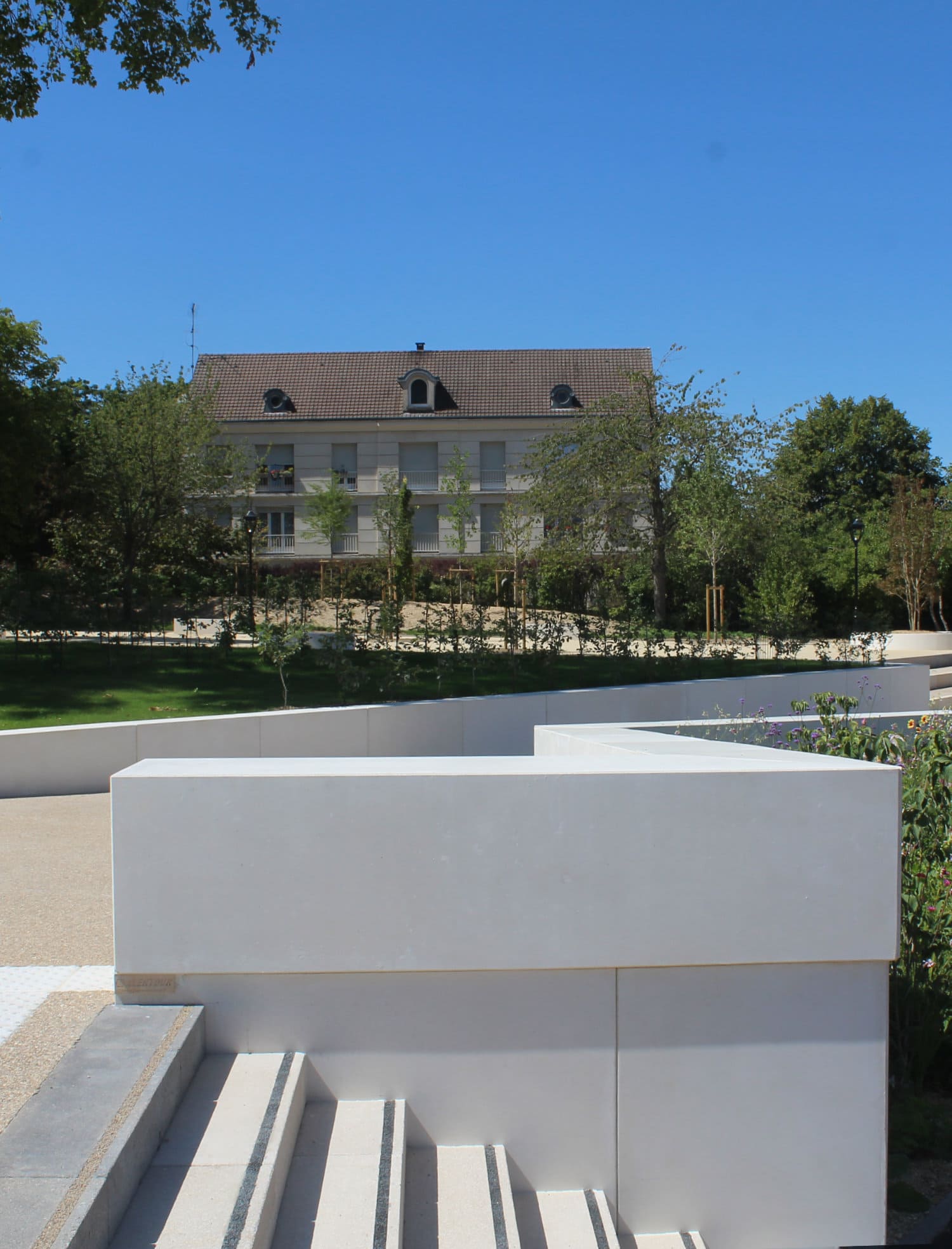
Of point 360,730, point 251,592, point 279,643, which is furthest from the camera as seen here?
point 251,592

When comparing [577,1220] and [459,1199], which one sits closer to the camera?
[459,1199]

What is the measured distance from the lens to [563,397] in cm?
3988

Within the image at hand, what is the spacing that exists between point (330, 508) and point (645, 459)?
19.1 meters

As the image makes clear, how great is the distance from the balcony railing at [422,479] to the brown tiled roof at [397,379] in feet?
7.33

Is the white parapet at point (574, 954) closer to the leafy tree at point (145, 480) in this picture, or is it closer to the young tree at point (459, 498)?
the leafy tree at point (145, 480)

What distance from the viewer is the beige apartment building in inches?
1556

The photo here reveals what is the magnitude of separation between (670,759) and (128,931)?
1909 mm

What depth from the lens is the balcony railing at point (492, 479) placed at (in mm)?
39656

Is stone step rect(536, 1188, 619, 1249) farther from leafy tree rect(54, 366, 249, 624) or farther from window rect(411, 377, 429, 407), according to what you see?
window rect(411, 377, 429, 407)

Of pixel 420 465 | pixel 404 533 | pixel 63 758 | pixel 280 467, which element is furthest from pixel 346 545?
pixel 63 758

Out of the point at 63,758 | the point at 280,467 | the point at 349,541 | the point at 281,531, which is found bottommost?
the point at 63,758

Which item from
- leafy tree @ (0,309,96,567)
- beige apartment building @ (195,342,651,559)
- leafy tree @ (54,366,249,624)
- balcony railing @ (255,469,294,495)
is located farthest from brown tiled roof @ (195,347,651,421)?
leafy tree @ (54,366,249,624)

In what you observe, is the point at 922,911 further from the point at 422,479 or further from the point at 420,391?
the point at 420,391

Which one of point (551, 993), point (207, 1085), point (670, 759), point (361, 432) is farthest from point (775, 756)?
point (361, 432)
